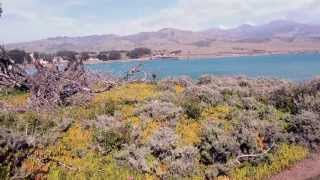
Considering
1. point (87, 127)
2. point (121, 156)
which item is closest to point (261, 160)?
point (121, 156)

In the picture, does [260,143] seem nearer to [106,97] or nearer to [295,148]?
[295,148]

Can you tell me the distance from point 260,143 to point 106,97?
8.12m

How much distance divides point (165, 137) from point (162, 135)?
170 mm

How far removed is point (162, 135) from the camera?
15.4m

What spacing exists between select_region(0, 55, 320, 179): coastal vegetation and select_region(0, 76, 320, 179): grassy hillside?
28 millimetres

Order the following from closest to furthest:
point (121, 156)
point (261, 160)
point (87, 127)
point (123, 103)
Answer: point (121, 156) → point (261, 160) → point (87, 127) → point (123, 103)

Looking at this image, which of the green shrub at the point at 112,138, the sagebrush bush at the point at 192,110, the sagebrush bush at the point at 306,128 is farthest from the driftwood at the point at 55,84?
the sagebrush bush at the point at 306,128

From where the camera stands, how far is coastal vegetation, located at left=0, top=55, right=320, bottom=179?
1312cm

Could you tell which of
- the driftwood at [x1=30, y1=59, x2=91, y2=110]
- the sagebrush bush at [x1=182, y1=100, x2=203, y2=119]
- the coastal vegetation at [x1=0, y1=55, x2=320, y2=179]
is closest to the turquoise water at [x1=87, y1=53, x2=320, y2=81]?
the driftwood at [x1=30, y1=59, x2=91, y2=110]

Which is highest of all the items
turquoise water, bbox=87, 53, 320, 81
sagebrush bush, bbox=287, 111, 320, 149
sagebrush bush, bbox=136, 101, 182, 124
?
sagebrush bush, bbox=136, 101, 182, 124

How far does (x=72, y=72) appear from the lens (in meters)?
22.4

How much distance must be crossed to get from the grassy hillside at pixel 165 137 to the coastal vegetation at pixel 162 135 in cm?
3

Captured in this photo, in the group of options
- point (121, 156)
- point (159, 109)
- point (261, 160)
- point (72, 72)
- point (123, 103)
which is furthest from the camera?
point (72, 72)

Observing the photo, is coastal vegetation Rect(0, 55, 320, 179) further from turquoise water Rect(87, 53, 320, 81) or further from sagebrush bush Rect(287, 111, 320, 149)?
turquoise water Rect(87, 53, 320, 81)
